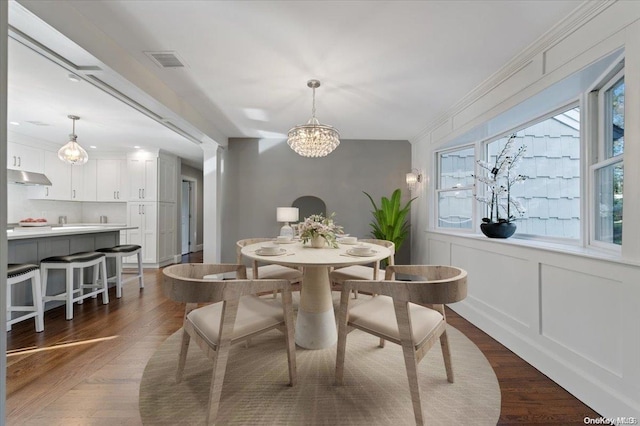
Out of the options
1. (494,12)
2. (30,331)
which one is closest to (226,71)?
(494,12)

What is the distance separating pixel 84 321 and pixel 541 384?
3.95 m

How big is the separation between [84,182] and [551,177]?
7.29 metres

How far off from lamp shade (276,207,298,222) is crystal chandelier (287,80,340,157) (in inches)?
64.1

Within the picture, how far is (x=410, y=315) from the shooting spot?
1517 millimetres

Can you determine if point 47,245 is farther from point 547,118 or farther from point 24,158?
point 547,118

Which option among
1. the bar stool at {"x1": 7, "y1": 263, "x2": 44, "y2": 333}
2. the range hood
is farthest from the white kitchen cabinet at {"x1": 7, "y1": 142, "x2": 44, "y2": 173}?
the bar stool at {"x1": 7, "y1": 263, "x2": 44, "y2": 333}

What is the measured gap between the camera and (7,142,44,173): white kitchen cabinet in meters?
4.23

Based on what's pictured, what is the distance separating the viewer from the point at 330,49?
2.13 meters

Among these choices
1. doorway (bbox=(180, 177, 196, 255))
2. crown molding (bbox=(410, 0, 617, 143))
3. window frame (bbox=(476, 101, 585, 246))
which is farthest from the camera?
doorway (bbox=(180, 177, 196, 255))

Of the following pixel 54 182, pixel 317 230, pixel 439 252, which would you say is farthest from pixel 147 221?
pixel 439 252

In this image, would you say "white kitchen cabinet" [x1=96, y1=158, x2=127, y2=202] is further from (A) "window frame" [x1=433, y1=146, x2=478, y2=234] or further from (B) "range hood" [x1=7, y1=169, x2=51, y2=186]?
(A) "window frame" [x1=433, y1=146, x2=478, y2=234]

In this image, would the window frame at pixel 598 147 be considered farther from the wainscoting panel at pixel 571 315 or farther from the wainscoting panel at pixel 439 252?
the wainscoting panel at pixel 439 252

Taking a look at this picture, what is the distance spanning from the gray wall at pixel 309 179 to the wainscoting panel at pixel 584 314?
2.92 metres

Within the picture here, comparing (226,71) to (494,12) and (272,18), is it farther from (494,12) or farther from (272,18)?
(494,12)
